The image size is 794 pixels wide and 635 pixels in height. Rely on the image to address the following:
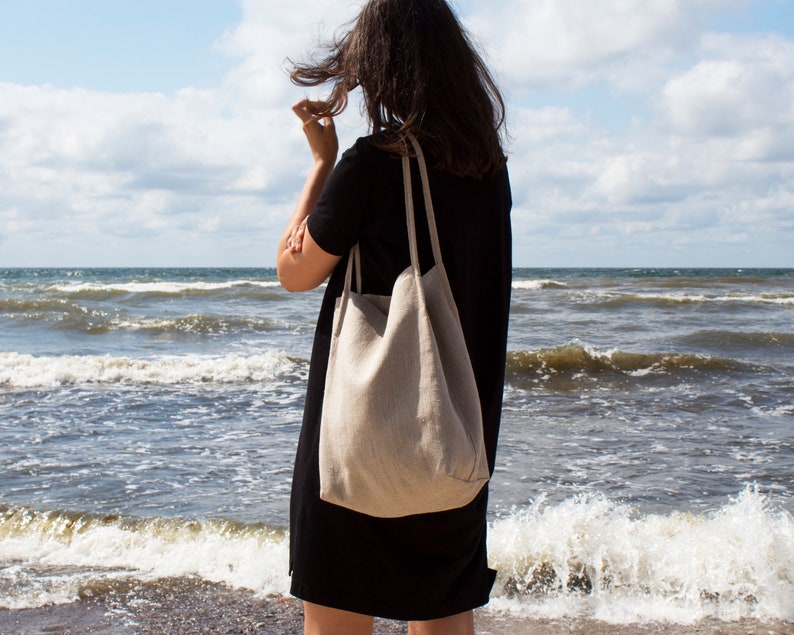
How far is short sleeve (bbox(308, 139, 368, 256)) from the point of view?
63.0 inches

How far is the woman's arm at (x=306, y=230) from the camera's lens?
1.65m

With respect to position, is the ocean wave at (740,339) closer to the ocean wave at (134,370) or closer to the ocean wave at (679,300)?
the ocean wave at (134,370)

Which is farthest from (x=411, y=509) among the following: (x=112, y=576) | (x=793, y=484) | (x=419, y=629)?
(x=793, y=484)

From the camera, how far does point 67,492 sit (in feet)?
16.9

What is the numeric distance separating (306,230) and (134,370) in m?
9.28

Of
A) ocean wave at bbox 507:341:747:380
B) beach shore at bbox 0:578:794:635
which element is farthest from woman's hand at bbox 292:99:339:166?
ocean wave at bbox 507:341:747:380

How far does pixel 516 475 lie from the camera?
218 inches

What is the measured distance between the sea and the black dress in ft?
6.49

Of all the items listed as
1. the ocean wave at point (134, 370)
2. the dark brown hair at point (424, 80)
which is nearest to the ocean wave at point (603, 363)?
the ocean wave at point (134, 370)

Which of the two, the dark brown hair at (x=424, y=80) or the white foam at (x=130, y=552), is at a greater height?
the dark brown hair at (x=424, y=80)

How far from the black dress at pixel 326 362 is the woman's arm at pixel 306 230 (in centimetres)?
3

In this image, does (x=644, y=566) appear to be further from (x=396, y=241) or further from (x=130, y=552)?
(x=396, y=241)

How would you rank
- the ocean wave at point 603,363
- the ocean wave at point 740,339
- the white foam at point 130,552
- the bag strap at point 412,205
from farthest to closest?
the ocean wave at point 740,339, the ocean wave at point 603,363, the white foam at point 130,552, the bag strap at point 412,205

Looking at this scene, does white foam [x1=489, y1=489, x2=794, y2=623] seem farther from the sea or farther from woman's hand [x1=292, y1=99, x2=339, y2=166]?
woman's hand [x1=292, y1=99, x2=339, y2=166]
